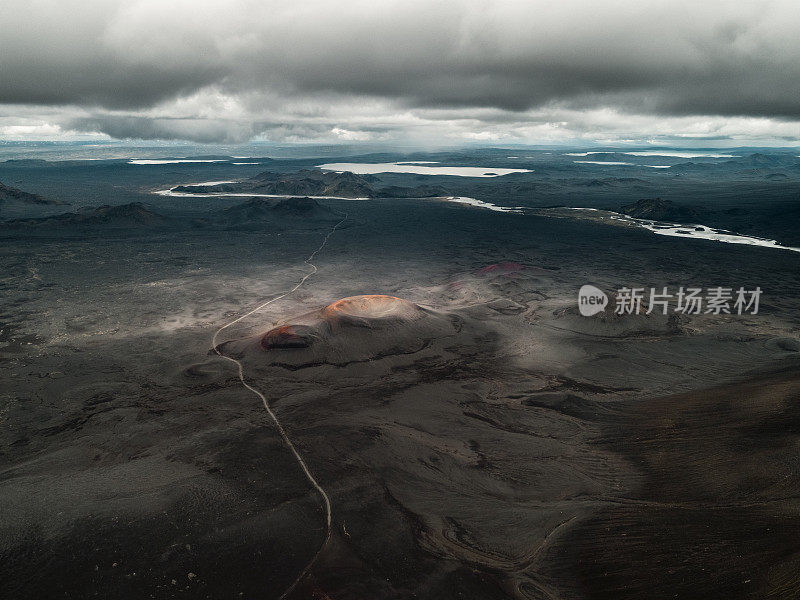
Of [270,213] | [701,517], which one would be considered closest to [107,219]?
[270,213]

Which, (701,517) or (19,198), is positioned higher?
(19,198)

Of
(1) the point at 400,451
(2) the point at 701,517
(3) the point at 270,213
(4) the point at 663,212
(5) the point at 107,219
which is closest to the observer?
(2) the point at 701,517

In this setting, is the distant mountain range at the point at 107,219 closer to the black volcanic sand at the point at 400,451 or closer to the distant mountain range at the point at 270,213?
the distant mountain range at the point at 270,213

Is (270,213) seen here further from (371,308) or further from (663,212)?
(663,212)

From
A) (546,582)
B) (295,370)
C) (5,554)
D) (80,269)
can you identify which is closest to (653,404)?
(546,582)

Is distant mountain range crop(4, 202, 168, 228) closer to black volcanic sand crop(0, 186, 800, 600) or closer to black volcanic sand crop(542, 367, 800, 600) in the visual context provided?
black volcanic sand crop(0, 186, 800, 600)

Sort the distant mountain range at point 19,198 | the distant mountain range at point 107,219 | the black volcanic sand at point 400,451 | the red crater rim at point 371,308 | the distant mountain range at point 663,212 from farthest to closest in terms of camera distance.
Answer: the distant mountain range at point 19,198 → the distant mountain range at point 663,212 → the distant mountain range at point 107,219 → the red crater rim at point 371,308 → the black volcanic sand at point 400,451

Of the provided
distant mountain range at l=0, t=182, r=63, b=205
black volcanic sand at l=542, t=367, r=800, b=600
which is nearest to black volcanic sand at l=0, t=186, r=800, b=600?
black volcanic sand at l=542, t=367, r=800, b=600

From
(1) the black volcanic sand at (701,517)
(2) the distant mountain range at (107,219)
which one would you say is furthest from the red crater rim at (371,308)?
(2) the distant mountain range at (107,219)

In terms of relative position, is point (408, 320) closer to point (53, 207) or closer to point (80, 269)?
point (80, 269)
